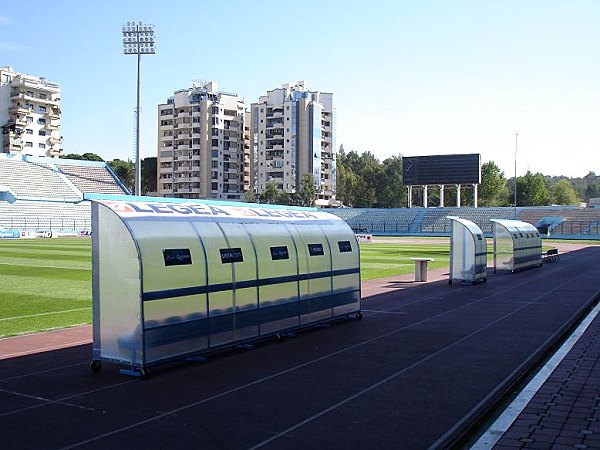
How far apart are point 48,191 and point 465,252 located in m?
69.8

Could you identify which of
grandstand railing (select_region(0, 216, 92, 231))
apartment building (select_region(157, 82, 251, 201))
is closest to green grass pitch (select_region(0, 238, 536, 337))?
grandstand railing (select_region(0, 216, 92, 231))

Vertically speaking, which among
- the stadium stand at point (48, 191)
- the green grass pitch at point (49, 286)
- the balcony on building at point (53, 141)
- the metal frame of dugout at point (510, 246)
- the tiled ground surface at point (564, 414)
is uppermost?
the balcony on building at point (53, 141)

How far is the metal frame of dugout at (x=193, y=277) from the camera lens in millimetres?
10109

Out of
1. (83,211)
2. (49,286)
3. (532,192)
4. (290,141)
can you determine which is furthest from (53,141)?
(49,286)

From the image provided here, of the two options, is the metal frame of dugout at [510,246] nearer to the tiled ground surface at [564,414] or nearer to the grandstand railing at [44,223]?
the tiled ground surface at [564,414]

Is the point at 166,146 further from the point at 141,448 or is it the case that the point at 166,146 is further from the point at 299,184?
the point at 141,448

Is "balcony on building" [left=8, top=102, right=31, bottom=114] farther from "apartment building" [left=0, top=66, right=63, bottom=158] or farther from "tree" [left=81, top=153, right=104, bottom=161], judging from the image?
"tree" [left=81, top=153, right=104, bottom=161]

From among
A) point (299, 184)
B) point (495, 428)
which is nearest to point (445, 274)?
point (495, 428)

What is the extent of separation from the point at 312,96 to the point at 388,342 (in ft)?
365

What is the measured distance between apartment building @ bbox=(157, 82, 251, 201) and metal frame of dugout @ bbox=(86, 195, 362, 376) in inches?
4054

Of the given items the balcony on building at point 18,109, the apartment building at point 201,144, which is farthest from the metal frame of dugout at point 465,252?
the balcony on building at point 18,109

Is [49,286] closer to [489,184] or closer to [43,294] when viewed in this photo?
[43,294]

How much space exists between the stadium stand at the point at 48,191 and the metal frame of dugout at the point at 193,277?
5868 cm

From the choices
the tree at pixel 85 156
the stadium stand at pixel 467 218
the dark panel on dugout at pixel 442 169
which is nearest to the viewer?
the dark panel on dugout at pixel 442 169
